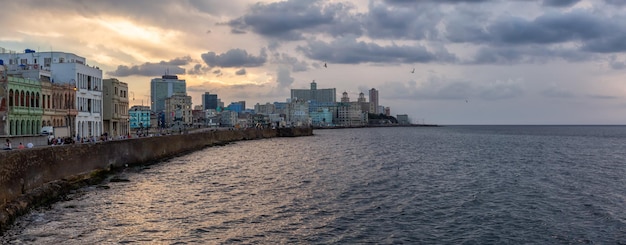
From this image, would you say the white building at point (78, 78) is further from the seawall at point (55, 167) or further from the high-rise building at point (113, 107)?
the seawall at point (55, 167)

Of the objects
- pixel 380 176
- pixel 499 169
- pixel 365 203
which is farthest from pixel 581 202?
pixel 499 169

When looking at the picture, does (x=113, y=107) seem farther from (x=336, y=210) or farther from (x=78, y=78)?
(x=336, y=210)

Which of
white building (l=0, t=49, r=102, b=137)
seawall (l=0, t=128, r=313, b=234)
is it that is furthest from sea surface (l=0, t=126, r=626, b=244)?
white building (l=0, t=49, r=102, b=137)

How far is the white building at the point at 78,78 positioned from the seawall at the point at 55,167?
1449 centimetres

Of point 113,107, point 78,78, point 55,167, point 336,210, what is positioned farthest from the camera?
point 113,107

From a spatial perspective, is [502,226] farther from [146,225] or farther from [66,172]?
[66,172]

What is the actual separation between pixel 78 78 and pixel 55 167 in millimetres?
43286

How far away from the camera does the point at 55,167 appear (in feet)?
121

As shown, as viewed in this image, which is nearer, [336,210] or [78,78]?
[336,210]

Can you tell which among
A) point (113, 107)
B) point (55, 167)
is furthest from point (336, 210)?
point (113, 107)

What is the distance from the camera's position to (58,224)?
25922mm

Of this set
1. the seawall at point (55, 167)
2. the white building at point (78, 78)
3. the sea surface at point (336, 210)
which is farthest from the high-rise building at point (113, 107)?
the sea surface at point (336, 210)

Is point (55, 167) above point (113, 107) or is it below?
below

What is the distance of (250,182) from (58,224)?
2066 centimetres
